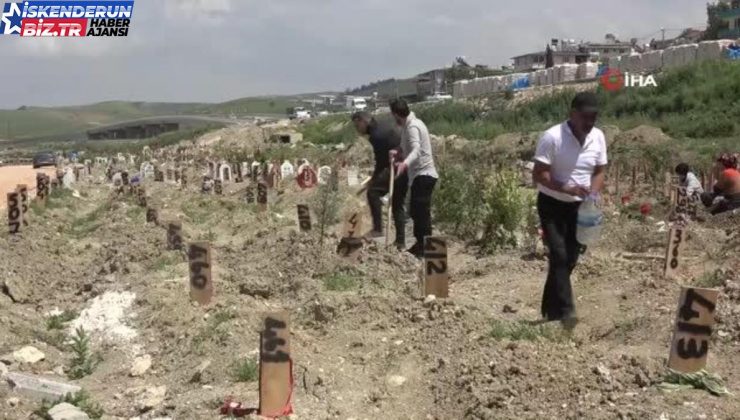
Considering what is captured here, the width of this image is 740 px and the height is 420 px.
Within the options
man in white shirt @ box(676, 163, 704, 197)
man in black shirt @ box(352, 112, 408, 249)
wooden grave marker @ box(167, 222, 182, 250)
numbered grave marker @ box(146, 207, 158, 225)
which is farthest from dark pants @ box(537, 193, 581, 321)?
numbered grave marker @ box(146, 207, 158, 225)

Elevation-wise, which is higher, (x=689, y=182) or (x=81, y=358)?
(x=689, y=182)

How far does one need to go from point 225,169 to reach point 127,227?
32.3ft

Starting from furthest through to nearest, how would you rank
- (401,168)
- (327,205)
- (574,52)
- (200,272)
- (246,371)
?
(574,52) → (327,205) → (401,168) → (200,272) → (246,371)

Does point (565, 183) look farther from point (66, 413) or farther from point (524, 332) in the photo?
point (66, 413)

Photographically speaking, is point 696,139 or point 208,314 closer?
point 208,314

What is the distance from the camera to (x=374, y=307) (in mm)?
6535

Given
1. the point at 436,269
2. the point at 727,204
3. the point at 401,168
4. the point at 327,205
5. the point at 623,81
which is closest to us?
the point at 436,269

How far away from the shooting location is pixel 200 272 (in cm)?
698

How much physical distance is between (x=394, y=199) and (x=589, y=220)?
332 centimetres

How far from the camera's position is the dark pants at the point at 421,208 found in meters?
8.73

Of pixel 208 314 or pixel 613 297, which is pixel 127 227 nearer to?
pixel 208 314

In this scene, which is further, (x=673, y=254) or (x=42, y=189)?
(x=42, y=189)

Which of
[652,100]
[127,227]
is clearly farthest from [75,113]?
[127,227]

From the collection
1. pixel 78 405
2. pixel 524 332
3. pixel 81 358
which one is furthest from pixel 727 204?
pixel 78 405
